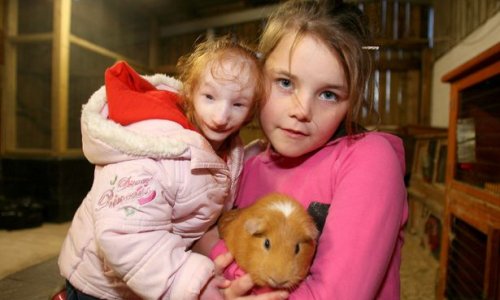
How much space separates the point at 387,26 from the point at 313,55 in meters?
5.83

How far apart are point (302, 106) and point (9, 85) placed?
13.3 ft

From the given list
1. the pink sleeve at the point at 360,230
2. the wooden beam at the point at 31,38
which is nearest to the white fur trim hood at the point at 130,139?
the pink sleeve at the point at 360,230

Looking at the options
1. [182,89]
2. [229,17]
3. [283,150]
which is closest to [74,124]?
[229,17]

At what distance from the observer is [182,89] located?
117 cm

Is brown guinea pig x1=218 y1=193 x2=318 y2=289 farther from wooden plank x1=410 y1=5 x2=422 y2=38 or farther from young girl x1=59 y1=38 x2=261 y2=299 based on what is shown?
wooden plank x1=410 y1=5 x2=422 y2=38

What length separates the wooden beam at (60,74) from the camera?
3.89m

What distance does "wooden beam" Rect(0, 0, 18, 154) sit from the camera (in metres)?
3.96

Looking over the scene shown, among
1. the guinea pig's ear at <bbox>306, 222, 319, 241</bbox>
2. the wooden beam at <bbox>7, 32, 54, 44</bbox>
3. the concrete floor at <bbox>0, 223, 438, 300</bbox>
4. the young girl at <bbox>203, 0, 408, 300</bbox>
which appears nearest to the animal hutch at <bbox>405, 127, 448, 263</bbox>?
the concrete floor at <bbox>0, 223, 438, 300</bbox>

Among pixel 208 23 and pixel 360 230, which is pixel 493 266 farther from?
pixel 208 23

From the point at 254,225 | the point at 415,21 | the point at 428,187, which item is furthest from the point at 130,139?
the point at 415,21

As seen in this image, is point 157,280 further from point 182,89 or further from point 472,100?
point 472,100

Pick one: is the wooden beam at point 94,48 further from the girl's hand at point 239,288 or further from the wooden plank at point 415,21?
the wooden plank at point 415,21

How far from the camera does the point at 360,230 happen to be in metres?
0.83

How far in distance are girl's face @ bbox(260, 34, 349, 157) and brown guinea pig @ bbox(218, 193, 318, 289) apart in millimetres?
170
